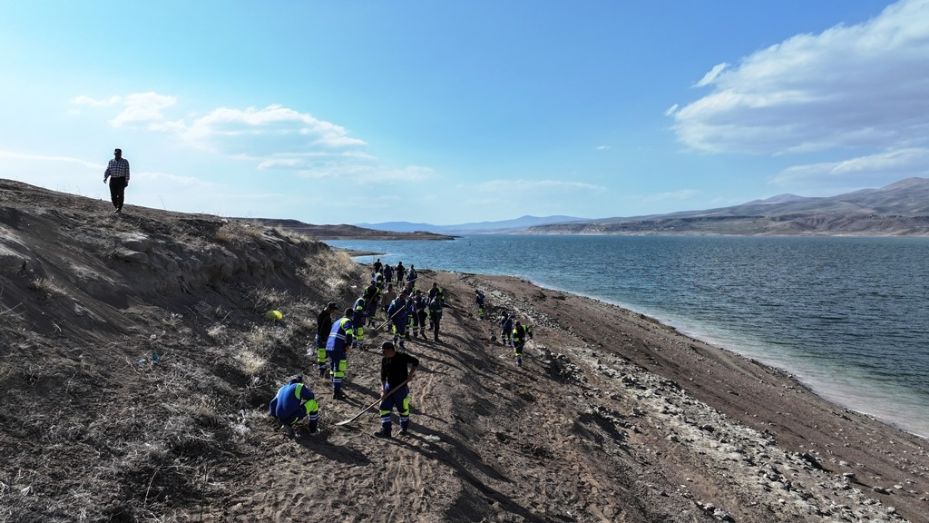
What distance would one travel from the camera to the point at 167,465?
6535mm

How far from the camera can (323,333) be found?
11.7 meters

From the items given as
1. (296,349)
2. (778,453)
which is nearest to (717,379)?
(778,453)

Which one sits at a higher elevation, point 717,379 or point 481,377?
point 481,377

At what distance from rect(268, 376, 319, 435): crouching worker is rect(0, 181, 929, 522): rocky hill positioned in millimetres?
471

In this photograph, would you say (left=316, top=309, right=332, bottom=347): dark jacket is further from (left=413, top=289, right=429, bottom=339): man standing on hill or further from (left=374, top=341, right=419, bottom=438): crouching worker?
(left=413, top=289, right=429, bottom=339): man standing on hill

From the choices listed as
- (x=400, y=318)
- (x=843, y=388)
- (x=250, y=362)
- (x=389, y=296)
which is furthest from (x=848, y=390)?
(x=250, y=362)

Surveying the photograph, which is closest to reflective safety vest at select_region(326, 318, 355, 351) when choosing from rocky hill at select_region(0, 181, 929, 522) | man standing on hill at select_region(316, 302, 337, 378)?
man standing on hill at select_region(316, 302, 337, 378)

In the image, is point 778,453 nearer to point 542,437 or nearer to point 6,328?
point 542,437

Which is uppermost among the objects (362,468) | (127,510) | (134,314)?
(134,314)

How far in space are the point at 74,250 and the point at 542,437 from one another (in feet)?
39.7

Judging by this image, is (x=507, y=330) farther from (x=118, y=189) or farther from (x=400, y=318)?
(x=118, y=189)

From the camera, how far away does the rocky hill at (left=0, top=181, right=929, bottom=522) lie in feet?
21.0

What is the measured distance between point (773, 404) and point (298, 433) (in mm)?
18449

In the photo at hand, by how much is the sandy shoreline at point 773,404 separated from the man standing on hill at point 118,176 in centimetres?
1877
